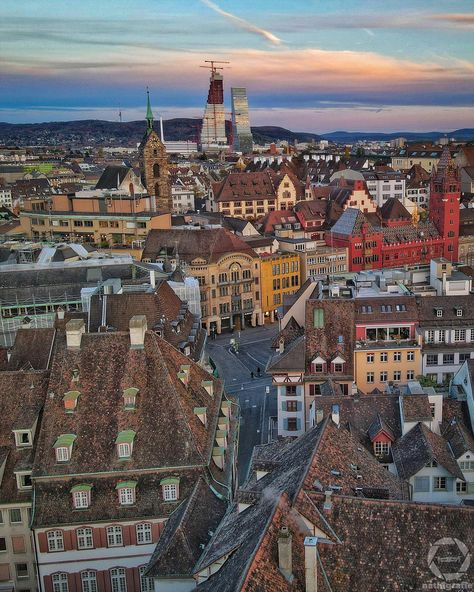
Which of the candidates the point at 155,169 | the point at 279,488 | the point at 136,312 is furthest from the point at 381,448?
the point at 155,169

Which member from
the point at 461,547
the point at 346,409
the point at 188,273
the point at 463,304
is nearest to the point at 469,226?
the point at 188,273

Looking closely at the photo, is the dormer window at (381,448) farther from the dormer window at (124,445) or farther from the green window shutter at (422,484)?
the dormer window at (124,445)

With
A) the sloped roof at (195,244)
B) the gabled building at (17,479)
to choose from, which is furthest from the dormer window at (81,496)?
the sloped roof at (195,244)

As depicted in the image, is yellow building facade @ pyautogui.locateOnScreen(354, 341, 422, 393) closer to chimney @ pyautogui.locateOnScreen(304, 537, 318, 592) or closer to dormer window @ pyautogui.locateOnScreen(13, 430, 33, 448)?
dormer window @ pyautogui.locateOnScreen(13, 430, 33, 448)

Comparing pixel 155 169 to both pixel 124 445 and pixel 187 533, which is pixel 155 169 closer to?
pixel 124 445

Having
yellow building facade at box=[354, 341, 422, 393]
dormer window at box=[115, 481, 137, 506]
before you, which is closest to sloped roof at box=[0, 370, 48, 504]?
dormer window at box=[115, 481, 137, 506]

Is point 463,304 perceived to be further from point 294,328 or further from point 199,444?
point 199,444
